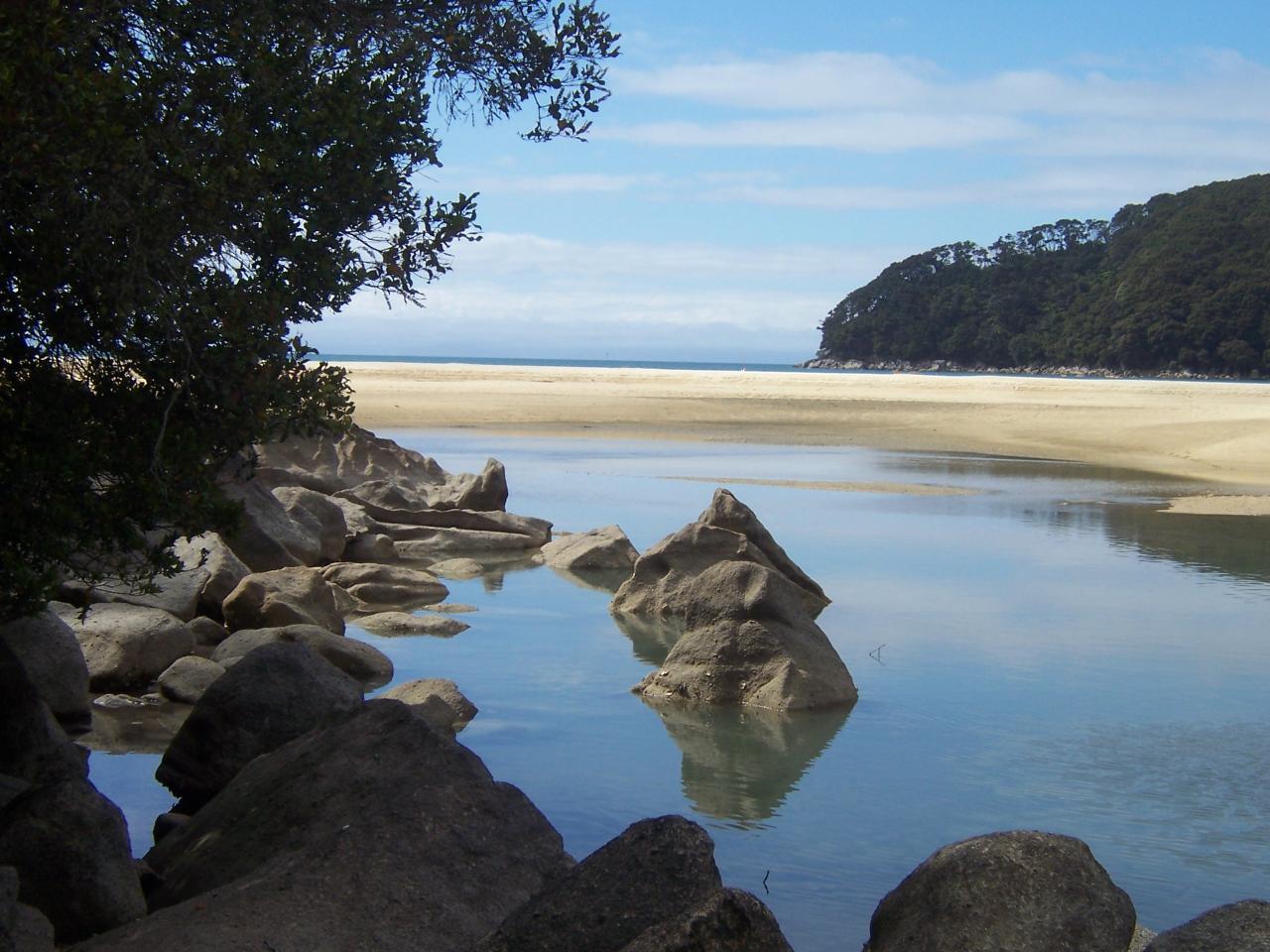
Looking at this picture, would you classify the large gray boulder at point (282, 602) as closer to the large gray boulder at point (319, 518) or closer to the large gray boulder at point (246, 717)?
the large gray boulder at point (319, 518)

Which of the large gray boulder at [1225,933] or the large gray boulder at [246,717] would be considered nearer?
the large gray boulder at [1225,933]

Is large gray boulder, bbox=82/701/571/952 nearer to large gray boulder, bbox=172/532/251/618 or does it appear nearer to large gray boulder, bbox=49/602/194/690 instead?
large gray boulder, bbox=49/602/194/690

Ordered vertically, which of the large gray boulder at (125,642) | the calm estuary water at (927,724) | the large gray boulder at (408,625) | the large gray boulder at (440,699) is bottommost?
the calm estuary water at (927,724)

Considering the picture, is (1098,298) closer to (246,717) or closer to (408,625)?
(408,625)

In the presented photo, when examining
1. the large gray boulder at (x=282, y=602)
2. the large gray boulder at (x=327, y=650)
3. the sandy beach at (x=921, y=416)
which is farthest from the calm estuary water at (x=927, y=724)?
the sandy beach at (x=921, y=416)

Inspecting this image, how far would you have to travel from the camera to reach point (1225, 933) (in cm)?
402

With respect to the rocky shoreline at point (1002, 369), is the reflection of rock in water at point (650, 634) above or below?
below

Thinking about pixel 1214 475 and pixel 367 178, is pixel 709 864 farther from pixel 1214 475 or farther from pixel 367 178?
pixel 1214 475

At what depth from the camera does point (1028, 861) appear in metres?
4.75

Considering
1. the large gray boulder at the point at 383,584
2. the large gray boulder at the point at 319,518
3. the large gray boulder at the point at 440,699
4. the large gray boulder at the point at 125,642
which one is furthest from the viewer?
the large gray boulder at the point at 319,518

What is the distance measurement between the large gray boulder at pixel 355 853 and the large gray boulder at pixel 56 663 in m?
2.66

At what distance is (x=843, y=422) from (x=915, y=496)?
2192 cm

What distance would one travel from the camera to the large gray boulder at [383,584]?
46.9 feet

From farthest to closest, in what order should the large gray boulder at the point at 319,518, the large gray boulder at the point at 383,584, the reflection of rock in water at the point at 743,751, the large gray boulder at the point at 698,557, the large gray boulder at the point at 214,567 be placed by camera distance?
the large gray boulder at the point at 319,518, the large gray boulder at the point at 383,584, the large gray boulder at the point at 698,557, the large gray boulder at the point at 214,567, the reflection of rock in water at the point at 743,751
